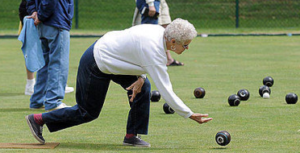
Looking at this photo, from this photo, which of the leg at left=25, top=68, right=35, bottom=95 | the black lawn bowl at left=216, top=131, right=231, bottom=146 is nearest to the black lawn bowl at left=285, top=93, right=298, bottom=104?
the black lawn bowl at left=216, top=131, right=231, bottom=146

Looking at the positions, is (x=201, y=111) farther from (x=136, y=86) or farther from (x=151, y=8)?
(x=151, y=8)

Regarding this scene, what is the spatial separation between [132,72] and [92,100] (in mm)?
518

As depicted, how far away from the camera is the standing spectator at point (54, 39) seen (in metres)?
8.62

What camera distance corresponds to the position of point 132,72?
6316 millimetres

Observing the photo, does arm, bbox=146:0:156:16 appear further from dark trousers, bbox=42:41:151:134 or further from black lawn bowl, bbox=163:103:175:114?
dark trousers, bbox=42:41:151:134

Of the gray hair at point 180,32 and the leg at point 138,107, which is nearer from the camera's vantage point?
the gray hair at point 180,32

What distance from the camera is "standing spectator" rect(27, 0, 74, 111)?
8.62m

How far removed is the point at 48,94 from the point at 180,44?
313 cm

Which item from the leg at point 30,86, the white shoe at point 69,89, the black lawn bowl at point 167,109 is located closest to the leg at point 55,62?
the black lawn bowl at point 167,109

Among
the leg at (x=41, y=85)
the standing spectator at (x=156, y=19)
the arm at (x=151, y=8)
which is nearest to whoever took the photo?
the leg at (x=41, y=85)

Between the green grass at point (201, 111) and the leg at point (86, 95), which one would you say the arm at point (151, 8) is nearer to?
the green grass at point (201, 111)

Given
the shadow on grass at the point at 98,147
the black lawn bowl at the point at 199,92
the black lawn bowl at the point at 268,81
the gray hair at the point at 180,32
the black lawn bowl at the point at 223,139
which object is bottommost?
the black lawn bowl at the point at 268,81

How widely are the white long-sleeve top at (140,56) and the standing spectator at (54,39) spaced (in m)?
2.33

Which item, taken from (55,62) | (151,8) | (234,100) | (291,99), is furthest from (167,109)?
(151,8)
